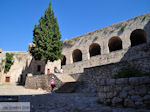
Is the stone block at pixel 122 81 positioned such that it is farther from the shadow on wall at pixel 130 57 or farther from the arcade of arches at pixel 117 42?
the arcade of arches at pixel 117 42

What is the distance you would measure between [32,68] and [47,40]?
9.69 metres

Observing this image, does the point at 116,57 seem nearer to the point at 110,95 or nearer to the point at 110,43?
the point at 110,43

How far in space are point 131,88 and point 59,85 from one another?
8.50 m

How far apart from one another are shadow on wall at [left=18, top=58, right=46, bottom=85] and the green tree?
7.92 meters

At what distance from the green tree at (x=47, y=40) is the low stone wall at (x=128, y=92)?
12.3 meters

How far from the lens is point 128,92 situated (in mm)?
3775

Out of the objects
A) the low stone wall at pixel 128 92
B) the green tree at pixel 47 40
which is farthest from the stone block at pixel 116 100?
the green tree at pixel 47 40

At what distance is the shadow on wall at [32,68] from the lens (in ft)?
76.8

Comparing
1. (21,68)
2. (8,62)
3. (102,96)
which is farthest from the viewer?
(21,68)

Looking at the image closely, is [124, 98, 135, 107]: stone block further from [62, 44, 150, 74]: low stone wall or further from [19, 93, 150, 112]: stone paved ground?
[62, 44, 150, 74]: low stone wall

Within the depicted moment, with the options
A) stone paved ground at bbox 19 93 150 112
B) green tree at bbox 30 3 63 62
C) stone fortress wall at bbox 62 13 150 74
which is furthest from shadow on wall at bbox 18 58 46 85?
stone paved ground at bbox 19 93 150 112

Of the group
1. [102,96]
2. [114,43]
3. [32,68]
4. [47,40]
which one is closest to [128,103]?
[102,96]

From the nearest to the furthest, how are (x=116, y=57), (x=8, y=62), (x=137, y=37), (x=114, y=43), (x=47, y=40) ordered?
(x=116, y=57) < (x=47, y=40) < (x=137, y=37) < (x=114, y=43) < (x=8, y=62)

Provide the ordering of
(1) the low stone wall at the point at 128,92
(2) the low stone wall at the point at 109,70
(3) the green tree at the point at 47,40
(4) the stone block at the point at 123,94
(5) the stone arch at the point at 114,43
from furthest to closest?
1. (5) the stone arch at the point at 114,43
2. (3) the green tree at the point at 47,40
3. (2) the low stone wall at the point at 109,70
4. (4) the stone block at the point at 123,94
5. (1) the low stone wall at the point at 128,92
